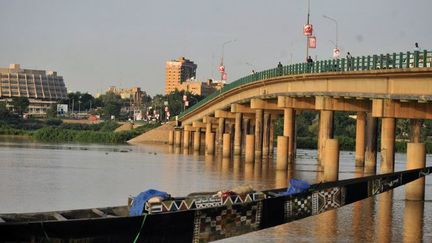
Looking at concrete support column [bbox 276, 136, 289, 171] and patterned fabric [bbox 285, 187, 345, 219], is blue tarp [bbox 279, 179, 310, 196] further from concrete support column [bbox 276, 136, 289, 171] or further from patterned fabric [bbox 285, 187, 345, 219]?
concrete support column [bbox 276, 136, 289, 171]

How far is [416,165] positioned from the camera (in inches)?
1587

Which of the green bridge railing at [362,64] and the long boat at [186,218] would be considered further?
the green bridge railing at [362,64]

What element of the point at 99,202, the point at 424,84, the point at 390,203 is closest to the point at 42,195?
the point at 99,202

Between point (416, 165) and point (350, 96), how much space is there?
14206mm

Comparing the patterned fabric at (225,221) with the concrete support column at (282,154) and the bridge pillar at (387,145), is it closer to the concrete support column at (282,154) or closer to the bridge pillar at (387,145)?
the bridge pillar at (387,145)

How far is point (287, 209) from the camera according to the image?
84.9 feet

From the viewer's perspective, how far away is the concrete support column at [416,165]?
132 feet

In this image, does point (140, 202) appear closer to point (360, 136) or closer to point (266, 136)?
point (360, 136)

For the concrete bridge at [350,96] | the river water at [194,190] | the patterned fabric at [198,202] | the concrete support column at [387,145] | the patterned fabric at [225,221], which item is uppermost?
the concrete bridge at [350,96]

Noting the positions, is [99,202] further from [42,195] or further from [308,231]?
[308,231]

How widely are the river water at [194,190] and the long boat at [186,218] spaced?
5.81 feet

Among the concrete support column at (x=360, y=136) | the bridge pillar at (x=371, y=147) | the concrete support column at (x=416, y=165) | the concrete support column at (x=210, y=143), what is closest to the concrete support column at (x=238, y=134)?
the concrete support column at (x=210, y=143)

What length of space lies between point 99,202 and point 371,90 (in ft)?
58.8

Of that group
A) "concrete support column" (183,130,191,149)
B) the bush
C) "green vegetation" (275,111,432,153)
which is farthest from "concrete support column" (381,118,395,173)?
the bush
